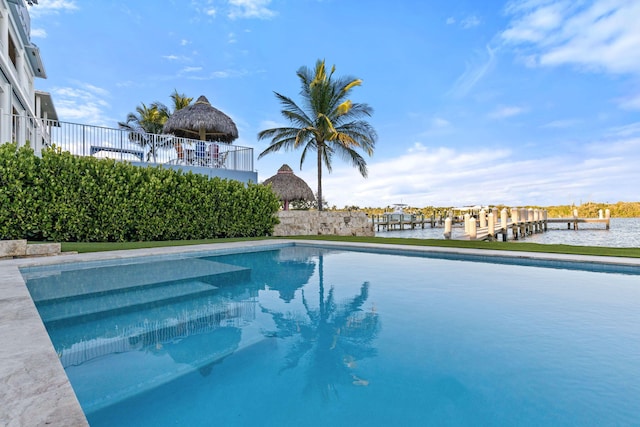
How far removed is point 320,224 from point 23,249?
11.8 metres

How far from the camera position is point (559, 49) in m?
13.8

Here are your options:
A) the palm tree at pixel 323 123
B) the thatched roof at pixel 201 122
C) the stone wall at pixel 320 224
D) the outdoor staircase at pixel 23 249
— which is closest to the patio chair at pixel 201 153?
the thatched roof at pixel 201 122

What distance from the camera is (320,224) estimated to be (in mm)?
17609

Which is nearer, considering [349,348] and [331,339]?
[349,348]

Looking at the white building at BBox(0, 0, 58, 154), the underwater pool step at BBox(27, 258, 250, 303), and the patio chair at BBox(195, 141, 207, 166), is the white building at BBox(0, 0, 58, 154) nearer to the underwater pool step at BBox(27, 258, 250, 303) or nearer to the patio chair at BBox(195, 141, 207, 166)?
the patio chair at BBox(195, 141, 207, 166)

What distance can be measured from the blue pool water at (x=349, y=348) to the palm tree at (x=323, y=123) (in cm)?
1296

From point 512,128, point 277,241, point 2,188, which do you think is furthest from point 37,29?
point 512,128

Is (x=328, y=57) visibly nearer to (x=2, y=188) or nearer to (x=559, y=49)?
(x=559, y=49)

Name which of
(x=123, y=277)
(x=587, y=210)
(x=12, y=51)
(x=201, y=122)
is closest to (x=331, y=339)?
(x=123, y=277)

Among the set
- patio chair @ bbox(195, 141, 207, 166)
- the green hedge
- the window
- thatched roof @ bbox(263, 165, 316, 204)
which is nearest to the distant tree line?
thatched roof @ bbox(263, 165, 316, 204)

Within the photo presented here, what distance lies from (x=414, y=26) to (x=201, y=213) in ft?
36.7

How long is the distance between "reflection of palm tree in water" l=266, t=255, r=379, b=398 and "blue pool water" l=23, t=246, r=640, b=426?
0.02 metres

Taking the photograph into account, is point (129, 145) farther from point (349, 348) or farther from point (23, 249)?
point (349, 348)

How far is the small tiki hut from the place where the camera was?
22.3m
